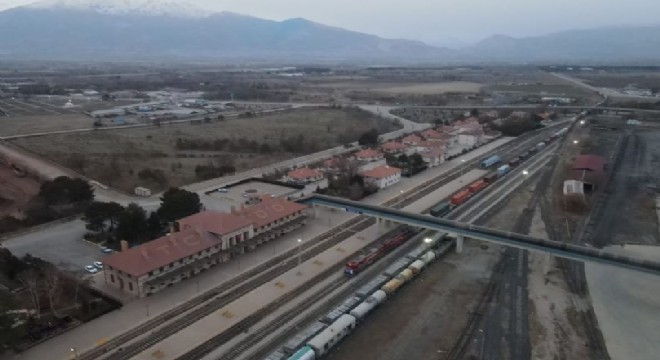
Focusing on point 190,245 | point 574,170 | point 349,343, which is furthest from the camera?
point 574,170

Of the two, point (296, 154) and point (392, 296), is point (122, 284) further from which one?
point (296, 154)

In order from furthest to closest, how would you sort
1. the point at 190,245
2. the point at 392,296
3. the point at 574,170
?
the point at 574,170 → the point at 190,245 → the point at 392,296

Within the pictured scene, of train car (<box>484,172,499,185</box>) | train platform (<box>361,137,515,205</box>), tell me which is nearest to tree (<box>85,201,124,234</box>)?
train platform (<box>361,137,515,205</box>)

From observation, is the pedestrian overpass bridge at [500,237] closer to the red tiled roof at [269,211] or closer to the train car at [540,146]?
the red tiled roof at [269,211]

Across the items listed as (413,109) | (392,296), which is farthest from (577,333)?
(413,109)

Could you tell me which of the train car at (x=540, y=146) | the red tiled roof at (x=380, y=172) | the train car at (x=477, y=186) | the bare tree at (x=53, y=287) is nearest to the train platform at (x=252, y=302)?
the bare tree at (x=53, y=287)

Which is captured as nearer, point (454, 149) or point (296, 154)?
point (296, 154)
